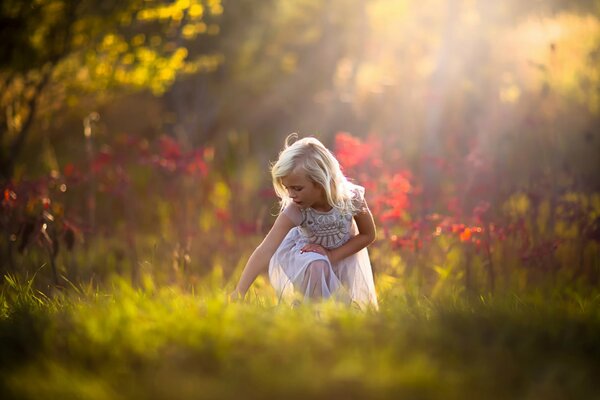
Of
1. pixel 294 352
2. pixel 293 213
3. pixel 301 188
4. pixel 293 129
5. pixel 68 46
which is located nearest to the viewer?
pixel 294 352

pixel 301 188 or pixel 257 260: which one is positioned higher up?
pixel 301 188

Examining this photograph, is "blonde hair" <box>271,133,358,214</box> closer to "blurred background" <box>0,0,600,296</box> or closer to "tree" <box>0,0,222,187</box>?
"blurred background" <box>0,0,600,296</box>

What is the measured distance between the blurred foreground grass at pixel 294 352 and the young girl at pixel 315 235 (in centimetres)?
44

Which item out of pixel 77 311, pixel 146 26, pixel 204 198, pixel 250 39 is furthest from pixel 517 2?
pixel 77 311

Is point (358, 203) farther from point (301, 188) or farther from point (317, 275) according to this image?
point (317, 275)

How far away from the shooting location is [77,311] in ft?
11.5

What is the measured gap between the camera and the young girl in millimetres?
3879

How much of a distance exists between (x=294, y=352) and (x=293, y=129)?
10210 mm

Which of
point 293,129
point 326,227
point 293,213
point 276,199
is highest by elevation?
point 293,129

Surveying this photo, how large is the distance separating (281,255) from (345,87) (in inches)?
370

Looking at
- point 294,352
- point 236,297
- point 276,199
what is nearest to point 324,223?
point 236,297

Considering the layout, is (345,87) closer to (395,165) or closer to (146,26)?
(146,26)

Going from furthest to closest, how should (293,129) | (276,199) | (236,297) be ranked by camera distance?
1. (293,129)
2. (276,199)
3. (236,297)

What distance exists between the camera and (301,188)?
154 inches
